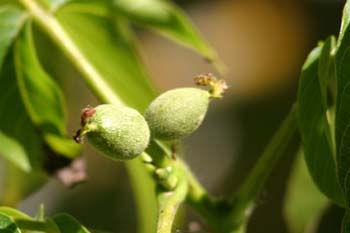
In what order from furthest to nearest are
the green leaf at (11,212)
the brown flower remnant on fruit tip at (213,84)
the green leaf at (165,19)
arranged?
1. the green leaf at (165,19)
2. the brown flower remnant on fruit tip at (213,84)
3. the green leaf at (11,212)

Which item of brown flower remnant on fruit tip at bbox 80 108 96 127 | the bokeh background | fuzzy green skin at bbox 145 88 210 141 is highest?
brown flower remnant on fruit tip at bbox 80 108 96 127

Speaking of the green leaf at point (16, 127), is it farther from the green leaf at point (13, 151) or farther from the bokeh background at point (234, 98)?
the bokeh background at point (234, 98)

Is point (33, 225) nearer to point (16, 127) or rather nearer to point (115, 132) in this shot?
point (115, 132)

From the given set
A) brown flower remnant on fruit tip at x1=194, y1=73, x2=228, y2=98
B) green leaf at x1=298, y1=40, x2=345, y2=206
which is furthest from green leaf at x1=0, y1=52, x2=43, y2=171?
green leaf at x1=298, y1=40, x2=345, y2=206

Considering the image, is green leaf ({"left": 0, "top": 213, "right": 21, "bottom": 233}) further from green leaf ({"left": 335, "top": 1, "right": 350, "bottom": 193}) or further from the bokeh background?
the bokeh background

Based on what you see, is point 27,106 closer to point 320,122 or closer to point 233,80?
point 320,122

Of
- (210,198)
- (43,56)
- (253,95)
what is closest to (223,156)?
(253,95)

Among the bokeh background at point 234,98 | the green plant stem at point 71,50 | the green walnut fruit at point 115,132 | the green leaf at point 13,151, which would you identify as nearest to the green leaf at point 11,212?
the green walnut fruit at point 115,132
